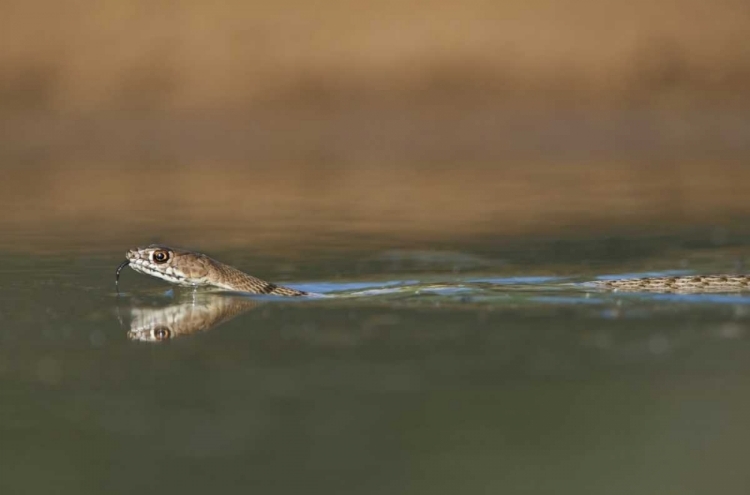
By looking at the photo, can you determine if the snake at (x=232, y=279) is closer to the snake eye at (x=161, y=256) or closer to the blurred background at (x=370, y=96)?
the snake eye at (x=161, y=256)

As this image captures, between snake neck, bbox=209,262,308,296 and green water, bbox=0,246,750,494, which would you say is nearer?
green water, bbox=0,246,750,494

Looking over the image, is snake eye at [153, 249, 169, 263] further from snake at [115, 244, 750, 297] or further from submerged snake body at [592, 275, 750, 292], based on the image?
submerged snake body at [592, 275, 750, 292]

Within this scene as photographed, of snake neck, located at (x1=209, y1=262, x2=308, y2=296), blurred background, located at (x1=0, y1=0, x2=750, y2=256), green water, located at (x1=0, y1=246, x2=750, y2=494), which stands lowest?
green water, located at (x1=0, y1=246, x2=750, y2=494)

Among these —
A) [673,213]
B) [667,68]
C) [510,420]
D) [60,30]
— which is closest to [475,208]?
[673,213]

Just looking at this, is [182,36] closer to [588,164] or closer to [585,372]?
[588,164]

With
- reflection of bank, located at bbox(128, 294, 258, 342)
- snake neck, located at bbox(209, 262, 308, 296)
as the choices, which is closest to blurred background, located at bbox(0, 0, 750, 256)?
snake neck, located at bbox(209, 262, 308, 296)

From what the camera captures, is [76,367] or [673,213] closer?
[76,367]

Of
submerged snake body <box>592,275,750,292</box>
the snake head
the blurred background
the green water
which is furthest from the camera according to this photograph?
the blurred background
